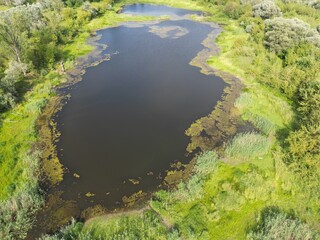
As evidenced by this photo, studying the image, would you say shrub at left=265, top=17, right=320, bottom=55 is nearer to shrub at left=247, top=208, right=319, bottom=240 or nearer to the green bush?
the green bush

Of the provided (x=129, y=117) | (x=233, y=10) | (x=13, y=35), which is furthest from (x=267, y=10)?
(x=13, y=35)

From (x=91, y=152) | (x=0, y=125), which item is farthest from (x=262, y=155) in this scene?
(x=0, y=125)

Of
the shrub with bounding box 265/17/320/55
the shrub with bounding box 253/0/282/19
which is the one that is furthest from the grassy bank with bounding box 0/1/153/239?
the shrub with bounding box 253/0/282/19

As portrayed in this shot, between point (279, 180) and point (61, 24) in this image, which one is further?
point (61, 24)

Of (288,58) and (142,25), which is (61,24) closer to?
(142,25)

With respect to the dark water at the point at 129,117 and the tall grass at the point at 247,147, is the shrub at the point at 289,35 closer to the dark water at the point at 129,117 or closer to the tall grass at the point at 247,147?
the dark water at the point at 129,117

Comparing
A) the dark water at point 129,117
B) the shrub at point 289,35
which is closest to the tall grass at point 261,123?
the dark water at point 129,117
